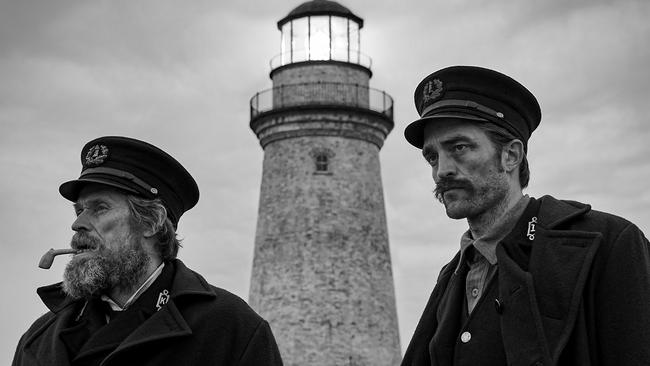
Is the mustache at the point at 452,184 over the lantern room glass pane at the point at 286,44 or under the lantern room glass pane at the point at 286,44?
under

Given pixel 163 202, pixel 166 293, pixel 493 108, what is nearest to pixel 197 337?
pixel 166 293

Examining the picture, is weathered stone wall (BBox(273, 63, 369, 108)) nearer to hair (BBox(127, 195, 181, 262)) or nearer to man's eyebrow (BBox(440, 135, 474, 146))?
hair (BBox(127, 195, 181, 262))

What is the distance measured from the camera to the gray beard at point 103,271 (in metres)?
6.05

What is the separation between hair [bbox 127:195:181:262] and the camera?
249 inches

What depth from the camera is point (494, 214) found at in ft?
17.5

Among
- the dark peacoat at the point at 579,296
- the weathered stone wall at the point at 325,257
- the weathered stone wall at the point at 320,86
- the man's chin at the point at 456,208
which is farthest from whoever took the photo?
the weathered stone wall at the point at 320,86

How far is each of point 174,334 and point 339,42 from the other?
92.8ft

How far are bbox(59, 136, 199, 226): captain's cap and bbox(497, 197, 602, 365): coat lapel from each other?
208cm

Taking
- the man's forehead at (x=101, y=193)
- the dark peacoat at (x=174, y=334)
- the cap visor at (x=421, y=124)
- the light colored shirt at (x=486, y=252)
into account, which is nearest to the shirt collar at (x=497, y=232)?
the light colored shirt at (x=486, y=252)

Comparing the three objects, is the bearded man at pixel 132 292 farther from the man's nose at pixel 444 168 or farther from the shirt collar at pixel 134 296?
the man's nose at pixel 444 168

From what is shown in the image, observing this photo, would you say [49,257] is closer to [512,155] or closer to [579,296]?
[512,155]

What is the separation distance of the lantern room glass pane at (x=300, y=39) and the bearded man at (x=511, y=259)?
2810 cm

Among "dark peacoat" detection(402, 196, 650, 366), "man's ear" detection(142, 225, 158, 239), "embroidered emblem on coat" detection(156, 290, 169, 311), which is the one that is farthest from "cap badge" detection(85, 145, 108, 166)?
"dark peacoat" detection(402, 196, 650, 366)

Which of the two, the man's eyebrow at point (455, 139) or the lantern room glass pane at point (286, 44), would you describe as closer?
the man's eyebrow at point (455, 139)
